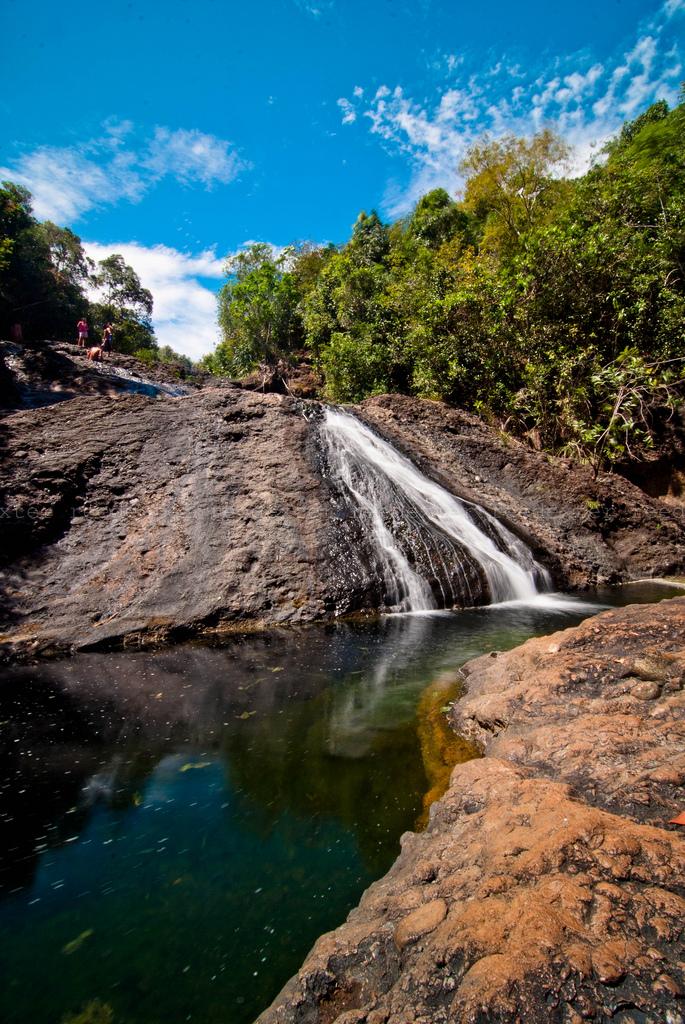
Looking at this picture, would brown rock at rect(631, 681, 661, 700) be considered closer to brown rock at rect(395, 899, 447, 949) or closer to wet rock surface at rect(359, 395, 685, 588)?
brown rock at rect(395, 899, 447, 949)

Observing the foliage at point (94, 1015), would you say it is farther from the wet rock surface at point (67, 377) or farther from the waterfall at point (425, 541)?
the wet rock surface at point (67, 377)

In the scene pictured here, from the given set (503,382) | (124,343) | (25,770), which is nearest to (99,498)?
(25,770)

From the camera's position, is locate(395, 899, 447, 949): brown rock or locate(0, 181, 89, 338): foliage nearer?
locate(395, 899, 447, 949): brown rock

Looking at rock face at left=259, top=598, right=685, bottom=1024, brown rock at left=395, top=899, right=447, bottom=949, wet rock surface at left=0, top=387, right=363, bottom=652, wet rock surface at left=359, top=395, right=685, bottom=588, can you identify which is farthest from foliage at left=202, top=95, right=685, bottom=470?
brown rock at left=395, top=899, right=447, bottom=949

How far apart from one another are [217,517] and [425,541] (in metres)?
4.06

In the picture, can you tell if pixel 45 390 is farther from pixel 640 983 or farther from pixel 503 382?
pixel 640 983

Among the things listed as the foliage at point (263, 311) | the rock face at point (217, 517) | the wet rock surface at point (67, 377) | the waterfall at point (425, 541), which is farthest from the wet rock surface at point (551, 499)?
the foliage at point (263, 311)

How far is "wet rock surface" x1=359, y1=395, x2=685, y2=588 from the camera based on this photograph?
10.4 metres

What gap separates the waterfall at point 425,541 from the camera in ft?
28.7

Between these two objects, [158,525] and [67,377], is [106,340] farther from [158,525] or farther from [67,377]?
[158,525]

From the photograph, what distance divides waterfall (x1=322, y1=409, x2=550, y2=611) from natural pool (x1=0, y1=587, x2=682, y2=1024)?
2.51 m

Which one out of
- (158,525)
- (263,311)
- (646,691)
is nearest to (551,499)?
(158,525)

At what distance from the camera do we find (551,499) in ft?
38.9

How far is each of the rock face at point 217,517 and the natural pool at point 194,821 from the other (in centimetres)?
187
